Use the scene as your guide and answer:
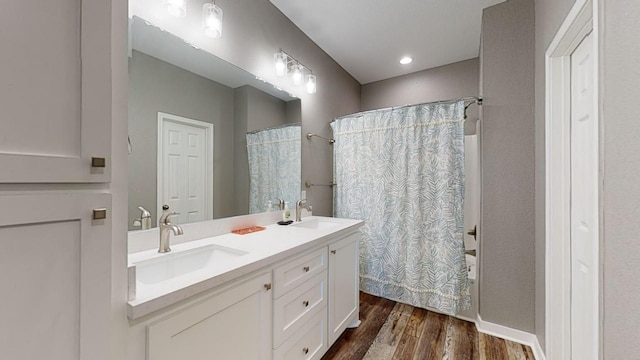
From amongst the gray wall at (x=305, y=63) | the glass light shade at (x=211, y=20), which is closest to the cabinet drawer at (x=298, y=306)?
the gray wall at (x=305, y=63)

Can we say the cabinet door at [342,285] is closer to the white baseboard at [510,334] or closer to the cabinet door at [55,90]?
the white baseboard at [510,334]

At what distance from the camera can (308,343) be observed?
1.53 meters

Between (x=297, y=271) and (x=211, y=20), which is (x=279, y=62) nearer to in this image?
(x=211, y=20)

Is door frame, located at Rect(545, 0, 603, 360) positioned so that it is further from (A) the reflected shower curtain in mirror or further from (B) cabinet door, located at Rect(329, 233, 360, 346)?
(A) the reflected shower curtain in mirror

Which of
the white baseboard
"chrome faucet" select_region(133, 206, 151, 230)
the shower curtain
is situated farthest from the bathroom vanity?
the white baseboard

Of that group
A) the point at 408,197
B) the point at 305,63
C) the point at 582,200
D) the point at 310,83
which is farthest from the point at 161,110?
the point at 582,200

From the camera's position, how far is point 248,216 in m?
1.88

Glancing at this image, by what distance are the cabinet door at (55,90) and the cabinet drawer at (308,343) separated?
1.17 m

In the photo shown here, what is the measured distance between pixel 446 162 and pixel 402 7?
4.38 ft

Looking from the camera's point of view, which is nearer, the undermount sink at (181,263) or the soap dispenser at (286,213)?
the undermount sink at (181,263)

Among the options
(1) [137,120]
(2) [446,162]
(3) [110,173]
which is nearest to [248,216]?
(1) [137,120]

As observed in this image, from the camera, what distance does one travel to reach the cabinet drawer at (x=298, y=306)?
1.27 meters

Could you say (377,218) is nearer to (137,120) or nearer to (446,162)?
(446,162)

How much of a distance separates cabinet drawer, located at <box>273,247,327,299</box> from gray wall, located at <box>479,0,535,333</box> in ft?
4.56
